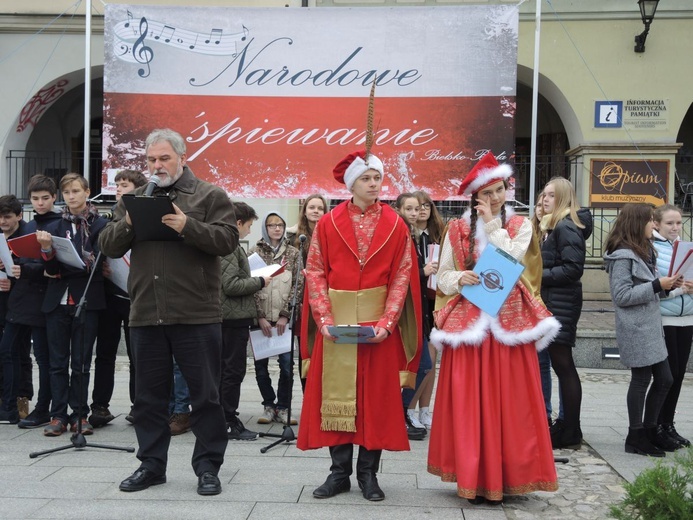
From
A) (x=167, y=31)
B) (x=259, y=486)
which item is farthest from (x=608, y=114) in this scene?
(x=259, y=486)

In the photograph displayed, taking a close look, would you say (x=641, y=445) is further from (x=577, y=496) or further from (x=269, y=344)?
(x=269, y=344)

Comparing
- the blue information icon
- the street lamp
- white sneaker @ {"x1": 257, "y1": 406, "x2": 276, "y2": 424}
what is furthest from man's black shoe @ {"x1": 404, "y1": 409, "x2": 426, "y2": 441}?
the blue information icon

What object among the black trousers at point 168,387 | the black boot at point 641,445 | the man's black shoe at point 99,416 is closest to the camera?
the black trousers at point 168,387

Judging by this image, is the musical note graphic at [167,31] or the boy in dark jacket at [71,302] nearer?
the boy in dark jacket at [71,302]

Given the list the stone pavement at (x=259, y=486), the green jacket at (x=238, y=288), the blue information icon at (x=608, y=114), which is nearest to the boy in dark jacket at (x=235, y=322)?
the green jacket at (x=238, y=288)

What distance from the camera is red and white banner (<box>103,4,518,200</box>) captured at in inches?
380

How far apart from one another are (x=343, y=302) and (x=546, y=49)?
33.8 ft

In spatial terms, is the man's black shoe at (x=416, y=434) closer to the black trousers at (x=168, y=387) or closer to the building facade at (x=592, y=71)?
the black trousers at (x=168, y=387)

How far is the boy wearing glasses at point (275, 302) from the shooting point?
23.2ft

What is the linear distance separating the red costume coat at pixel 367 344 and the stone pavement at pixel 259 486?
353 mm

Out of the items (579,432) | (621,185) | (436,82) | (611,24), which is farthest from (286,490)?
(611,24)

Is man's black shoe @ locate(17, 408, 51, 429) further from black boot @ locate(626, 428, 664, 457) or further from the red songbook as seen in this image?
black boot @ locate(626, 428, 664, 457)

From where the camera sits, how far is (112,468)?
5.53 meters

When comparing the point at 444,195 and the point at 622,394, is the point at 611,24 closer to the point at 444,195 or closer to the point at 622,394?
the point at 444,195
